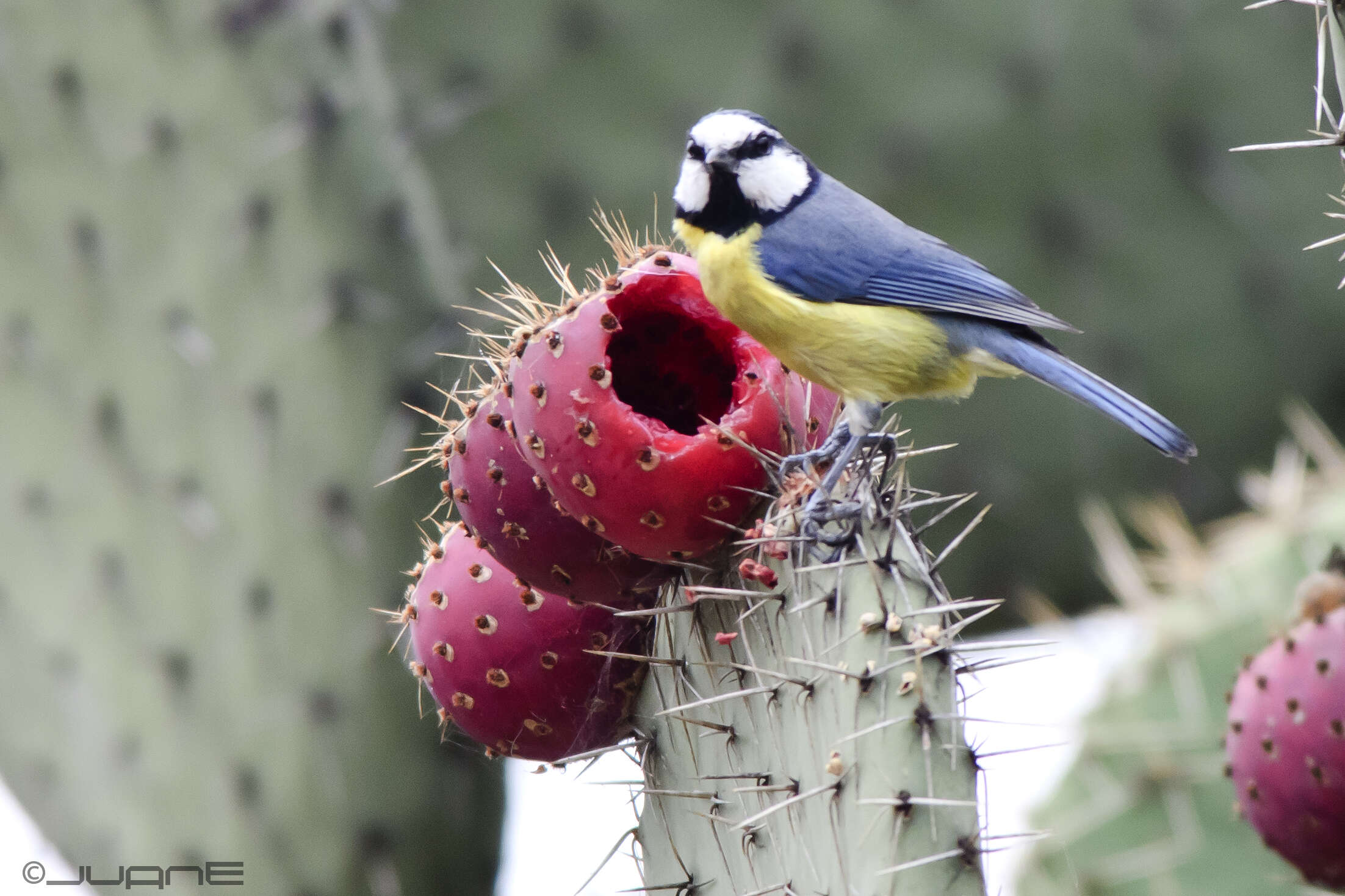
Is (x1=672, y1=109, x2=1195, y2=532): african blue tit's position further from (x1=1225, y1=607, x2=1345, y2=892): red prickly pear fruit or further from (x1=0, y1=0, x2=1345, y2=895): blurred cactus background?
(x1=0, y1=0, x2=1345, y2=895): blurred cactus background

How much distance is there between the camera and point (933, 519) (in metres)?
1.32

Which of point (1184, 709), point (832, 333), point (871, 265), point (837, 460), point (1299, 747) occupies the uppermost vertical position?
point (871, 265)

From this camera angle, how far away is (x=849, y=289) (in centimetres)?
177

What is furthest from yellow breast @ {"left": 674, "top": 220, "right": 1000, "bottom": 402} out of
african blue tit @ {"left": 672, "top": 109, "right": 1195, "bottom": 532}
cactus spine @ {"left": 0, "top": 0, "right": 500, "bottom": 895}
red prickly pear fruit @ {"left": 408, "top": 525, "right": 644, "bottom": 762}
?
cactus spine @ {"left": 0, "top": 0, "right": 500, "bottom": 895}

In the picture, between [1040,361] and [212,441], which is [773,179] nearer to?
[1040,361]

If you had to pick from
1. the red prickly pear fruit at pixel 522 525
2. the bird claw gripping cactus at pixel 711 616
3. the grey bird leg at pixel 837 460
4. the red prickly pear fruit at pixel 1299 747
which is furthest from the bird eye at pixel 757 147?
the red prickly pear fruit at pixel 1299 747

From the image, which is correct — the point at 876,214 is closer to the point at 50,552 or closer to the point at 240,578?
Answer: the point at 240,578

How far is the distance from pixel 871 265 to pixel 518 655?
0.71 meters

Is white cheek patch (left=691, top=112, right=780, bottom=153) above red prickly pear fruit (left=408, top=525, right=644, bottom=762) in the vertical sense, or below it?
above

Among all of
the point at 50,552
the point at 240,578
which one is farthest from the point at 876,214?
the point at 50,552

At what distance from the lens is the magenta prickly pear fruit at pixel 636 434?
1.30 metres

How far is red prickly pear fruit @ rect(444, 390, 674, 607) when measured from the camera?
1.40 m

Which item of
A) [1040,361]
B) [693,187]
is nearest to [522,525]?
[693,187]

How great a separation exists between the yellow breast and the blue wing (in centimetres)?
2
